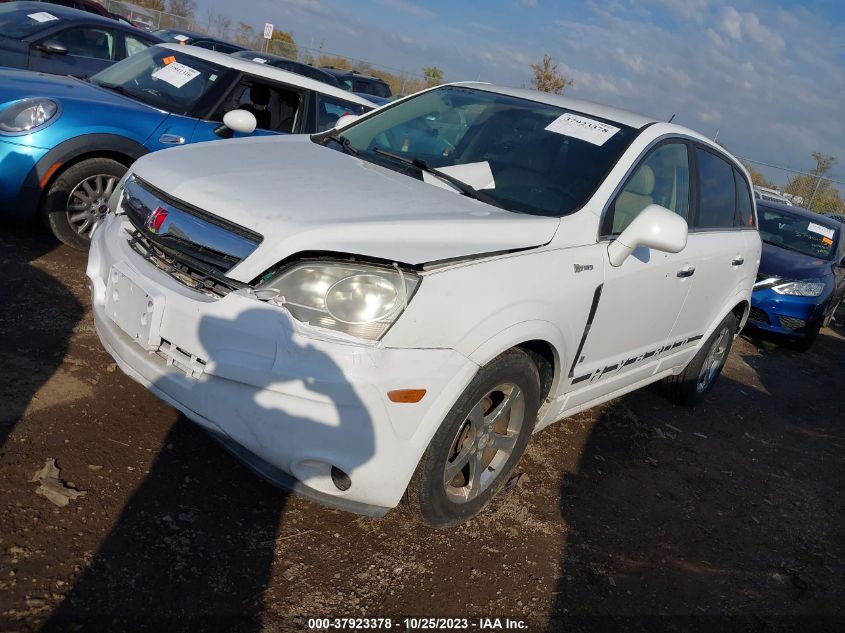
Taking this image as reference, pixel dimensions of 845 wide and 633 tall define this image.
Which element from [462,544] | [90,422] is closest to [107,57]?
[90,422]

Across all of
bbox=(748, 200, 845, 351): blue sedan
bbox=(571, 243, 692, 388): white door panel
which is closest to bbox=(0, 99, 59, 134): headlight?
bbox=(571, 243, 692, 388): white door panel

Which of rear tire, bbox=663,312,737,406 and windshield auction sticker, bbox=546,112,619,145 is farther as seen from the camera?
rear tire, bbox=663,312,737,406

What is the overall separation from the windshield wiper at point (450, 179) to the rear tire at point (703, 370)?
7.73 ft

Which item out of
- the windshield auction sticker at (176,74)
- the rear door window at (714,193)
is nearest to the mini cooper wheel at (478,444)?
the rear door window at (714,193)

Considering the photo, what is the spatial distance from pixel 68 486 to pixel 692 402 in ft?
13.7

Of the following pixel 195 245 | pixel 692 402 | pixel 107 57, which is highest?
pixel 195 245

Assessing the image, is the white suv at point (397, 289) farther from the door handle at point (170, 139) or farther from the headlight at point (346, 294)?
the door handle at point (170, 139)

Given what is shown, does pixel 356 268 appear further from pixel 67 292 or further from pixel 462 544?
pixel 67 292

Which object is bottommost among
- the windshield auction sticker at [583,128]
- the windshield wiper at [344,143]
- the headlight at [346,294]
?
the headlight at [346,294]

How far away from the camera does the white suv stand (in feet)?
7.66

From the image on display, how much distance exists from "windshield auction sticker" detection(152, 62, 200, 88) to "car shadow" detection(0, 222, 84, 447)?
1.50 meters

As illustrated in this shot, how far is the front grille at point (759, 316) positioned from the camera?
7.83 meters

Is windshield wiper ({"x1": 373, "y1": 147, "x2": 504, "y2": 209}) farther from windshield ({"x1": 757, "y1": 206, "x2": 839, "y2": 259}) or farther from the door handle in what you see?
windshield ({"x1": 757, "y1": 206, "x2": 839, "y2": 259})

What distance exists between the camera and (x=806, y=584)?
10.9 ft
